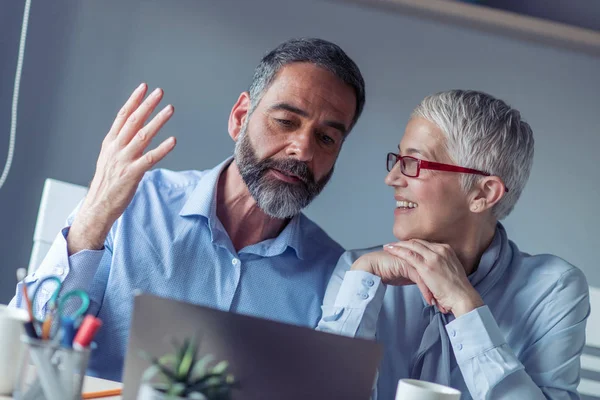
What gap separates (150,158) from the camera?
1535 mm

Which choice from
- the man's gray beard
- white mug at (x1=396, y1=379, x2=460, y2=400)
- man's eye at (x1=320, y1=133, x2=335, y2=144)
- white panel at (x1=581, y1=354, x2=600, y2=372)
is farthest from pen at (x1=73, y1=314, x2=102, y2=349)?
white panel at (x1=581, y1=354, x2=600, y2=372)

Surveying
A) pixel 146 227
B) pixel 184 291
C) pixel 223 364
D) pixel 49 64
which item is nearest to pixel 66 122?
pixel 49 64

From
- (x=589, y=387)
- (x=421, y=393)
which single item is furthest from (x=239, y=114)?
(x=589, y=387)

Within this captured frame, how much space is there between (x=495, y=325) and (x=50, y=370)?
0.94m

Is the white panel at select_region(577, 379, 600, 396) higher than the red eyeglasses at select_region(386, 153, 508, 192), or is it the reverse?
the red eyeglasses at select_region(386, 153, 508, 192)

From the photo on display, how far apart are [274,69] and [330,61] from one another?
0.49 ft

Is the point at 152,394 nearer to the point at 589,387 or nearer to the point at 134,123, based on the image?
the point at 134,123

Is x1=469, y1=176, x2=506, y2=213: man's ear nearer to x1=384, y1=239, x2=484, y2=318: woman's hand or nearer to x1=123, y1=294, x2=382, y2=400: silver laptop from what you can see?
x1=384, y1=239, x2=484, y2=318: woman's hand

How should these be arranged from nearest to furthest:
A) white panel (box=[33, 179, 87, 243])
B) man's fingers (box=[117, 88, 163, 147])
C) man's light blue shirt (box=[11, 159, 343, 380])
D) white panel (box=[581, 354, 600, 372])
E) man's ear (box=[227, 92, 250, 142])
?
1. man's fingers (box=[117, 88, 163, 147])
2. man's light blue shirt (box=[11, 159, 343, 380])
3. man's ear (box=[227, 92, 250, 142])
4. white panel (box=[33, 179, 87, 243])
5. white panel (box=[581, 354, 600, 372])

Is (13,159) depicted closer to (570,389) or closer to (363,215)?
(363,215)

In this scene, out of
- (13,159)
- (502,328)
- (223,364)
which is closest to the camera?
(223,364)

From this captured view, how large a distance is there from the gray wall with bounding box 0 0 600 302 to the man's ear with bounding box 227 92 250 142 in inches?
20.0

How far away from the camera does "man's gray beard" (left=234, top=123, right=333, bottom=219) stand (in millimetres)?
1792

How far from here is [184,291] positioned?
174cm
